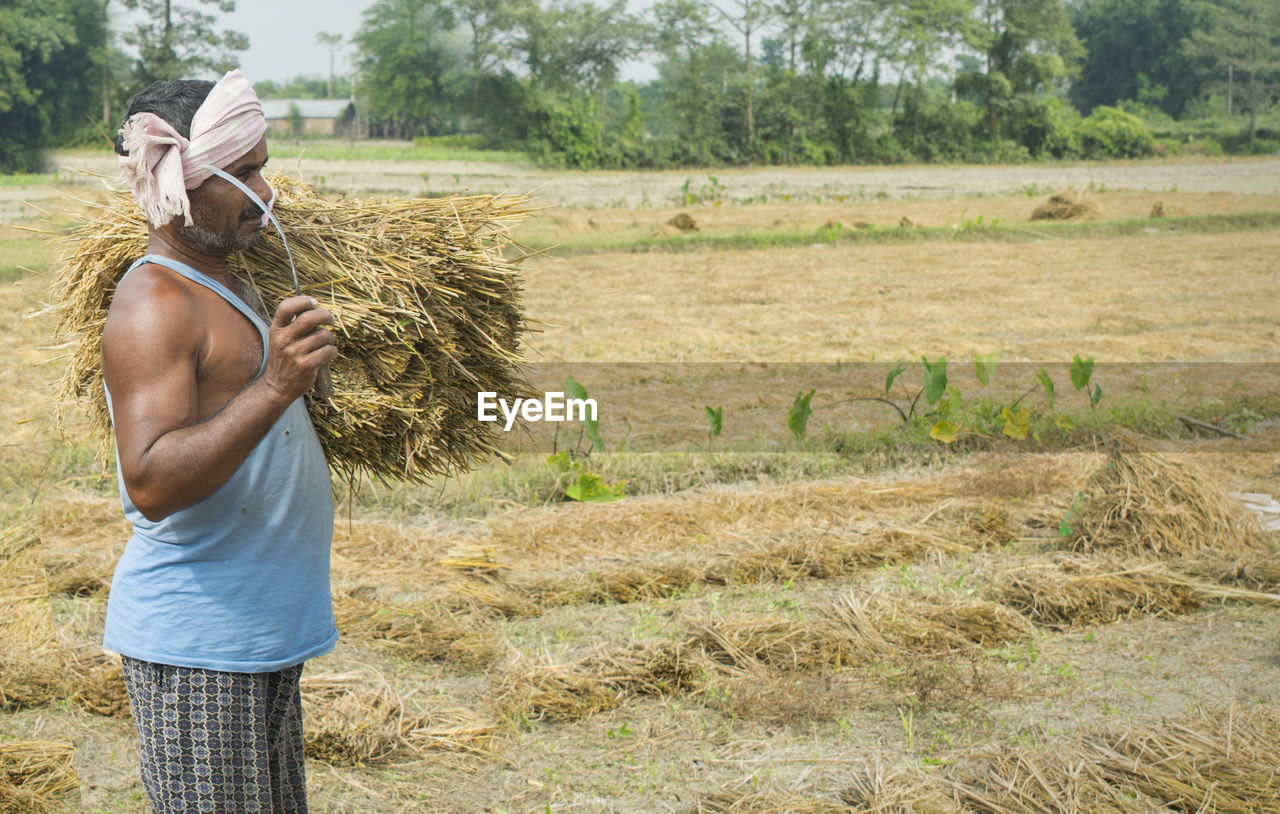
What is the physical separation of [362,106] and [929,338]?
30156 millimetres

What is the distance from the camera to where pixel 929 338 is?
909 cm

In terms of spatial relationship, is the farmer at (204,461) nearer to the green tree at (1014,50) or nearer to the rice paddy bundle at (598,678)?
the rice paddy bundle at (598,678)

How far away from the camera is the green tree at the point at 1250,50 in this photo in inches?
1433

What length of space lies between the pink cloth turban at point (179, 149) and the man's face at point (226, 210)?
2cm

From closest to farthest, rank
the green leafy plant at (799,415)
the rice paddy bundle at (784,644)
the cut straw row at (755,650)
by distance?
the cut straw row at (755,650)
the rice paddy bundle at (784,644)
the green leafy plant at (799,415)

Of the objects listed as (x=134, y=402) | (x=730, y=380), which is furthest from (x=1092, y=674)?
(x=730, y=380)

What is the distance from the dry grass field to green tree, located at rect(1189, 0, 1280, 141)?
3599 cm

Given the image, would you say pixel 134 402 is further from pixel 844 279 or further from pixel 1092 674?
pixel 844 279

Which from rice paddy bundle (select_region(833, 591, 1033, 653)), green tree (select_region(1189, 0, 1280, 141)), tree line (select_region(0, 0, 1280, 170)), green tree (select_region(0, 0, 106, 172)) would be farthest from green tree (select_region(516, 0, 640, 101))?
rice paddy bundle (select_region(833, 591, 1033, 653))

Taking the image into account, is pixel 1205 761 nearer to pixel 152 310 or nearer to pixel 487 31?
pixel 152 310

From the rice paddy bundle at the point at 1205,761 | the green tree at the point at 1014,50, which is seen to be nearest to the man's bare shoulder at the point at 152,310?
the rice paddy bundle at the point at 1205,761

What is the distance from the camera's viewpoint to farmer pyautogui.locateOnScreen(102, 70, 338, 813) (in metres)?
1.47

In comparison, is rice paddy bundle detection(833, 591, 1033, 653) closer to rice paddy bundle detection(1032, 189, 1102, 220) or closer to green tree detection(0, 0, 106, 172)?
green tree detection(0, 0, 106, 172)

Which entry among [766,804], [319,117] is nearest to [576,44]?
[319,117]
